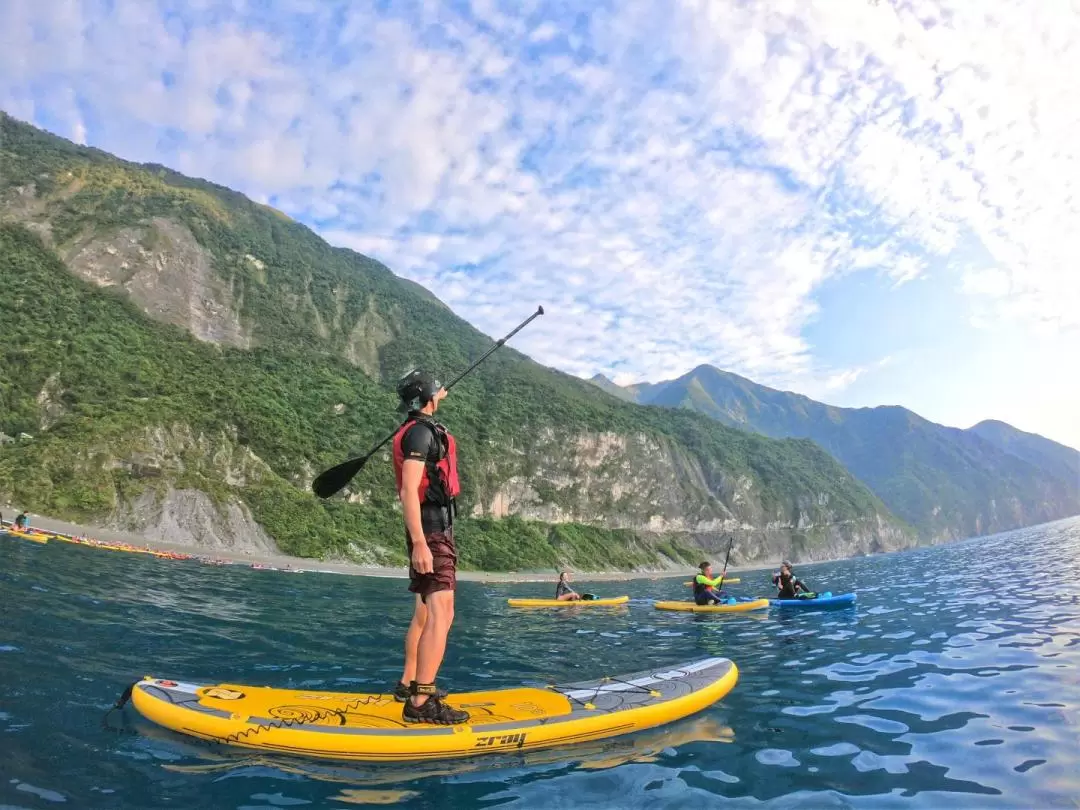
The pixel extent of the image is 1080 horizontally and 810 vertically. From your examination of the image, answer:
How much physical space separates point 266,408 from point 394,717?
8106cm

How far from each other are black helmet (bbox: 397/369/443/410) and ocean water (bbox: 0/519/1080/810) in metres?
3.30

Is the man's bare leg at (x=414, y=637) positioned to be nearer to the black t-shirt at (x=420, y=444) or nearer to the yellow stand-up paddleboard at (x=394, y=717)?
the yellow stand-up paddleboard at (x=394, y=717)

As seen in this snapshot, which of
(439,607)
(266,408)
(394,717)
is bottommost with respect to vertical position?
(394,717)

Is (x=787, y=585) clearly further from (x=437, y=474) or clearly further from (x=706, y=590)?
(x=437, y=474)

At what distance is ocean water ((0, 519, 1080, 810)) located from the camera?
4.69 meters

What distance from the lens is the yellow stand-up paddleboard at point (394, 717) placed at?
17.3ft

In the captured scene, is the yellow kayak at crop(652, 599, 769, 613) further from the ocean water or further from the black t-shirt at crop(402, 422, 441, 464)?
the black t-shirt at crop(402, 422, 441, 464)

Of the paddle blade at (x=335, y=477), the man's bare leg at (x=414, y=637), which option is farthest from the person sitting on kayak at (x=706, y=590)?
the man's bare leg at (x=414, y=637)

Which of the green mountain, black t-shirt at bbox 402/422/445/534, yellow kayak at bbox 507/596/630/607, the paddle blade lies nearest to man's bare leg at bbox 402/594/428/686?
black t-shirt at bbox 402/422/445/534

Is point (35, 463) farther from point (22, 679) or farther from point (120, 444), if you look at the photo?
point (22, 679)

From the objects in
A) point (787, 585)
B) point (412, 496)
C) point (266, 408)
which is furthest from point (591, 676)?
point (266, 408)

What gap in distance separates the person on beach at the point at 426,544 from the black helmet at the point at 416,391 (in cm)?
1

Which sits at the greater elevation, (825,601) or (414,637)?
(414,637)

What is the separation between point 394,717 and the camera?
228 inches
